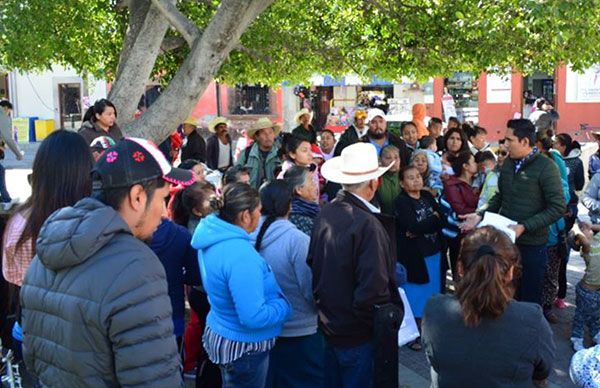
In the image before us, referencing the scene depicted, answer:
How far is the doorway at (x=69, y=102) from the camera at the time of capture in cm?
2992

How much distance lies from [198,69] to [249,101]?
22122 mm

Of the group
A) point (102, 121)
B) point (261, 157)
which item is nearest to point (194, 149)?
point (261, 157)

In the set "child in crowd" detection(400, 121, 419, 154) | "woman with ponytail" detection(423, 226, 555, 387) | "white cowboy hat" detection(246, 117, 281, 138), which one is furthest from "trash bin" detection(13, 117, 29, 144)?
"woman with ponytail" detection(423, 226, 555, 387)

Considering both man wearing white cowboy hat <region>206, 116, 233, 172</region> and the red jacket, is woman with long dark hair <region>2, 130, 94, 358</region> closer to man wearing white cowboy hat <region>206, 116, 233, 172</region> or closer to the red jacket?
the red jacket

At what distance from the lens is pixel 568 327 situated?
21.0 feet

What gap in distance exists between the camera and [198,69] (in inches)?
255

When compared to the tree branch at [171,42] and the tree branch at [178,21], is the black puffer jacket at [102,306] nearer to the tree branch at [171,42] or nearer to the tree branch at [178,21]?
the tree branch at [178,21]

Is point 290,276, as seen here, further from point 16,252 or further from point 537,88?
point 537,88

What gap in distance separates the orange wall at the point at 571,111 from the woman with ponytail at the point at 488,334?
75.9ft

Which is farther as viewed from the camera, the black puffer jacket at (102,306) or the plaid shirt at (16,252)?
the plaid shirt at (16,252)

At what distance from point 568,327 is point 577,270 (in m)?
2.36

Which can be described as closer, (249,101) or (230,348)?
Result: (230,348)

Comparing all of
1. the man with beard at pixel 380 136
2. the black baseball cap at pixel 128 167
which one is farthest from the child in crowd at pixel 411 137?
the black baseball cap at pixel 128 167

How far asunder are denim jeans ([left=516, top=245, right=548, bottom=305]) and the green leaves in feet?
6.34
